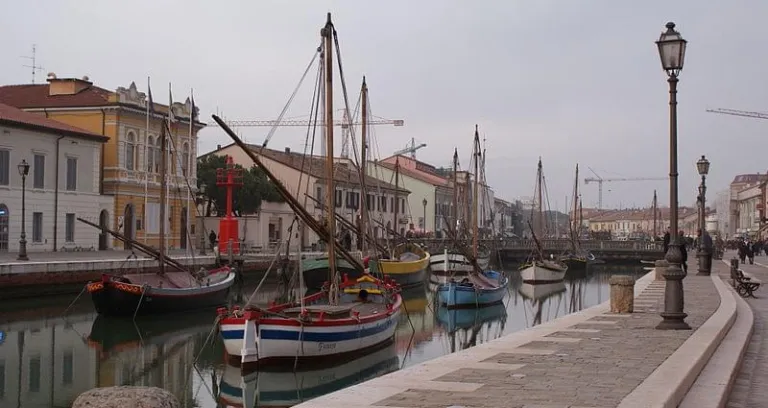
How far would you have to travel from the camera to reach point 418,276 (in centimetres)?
5581

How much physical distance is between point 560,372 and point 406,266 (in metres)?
41.8

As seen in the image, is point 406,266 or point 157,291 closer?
point 157,291

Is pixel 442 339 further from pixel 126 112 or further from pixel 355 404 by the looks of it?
pixel 126 112

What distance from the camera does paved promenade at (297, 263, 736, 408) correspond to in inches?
388

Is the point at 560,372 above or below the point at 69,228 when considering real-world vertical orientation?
below

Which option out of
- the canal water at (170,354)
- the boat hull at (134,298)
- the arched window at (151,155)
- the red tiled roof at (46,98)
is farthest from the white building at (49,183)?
the boat hull at (134,298)

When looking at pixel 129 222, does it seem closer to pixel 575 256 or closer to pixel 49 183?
pixel 49 183

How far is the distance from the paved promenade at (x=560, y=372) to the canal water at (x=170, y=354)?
6530 millimetres

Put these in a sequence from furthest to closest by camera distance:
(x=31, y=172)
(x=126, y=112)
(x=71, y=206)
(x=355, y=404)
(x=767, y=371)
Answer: (x=126, y=112)
(x=71, y=206)
(x=31, y=172)
(x=767, y=371)
(x=355, y=404)

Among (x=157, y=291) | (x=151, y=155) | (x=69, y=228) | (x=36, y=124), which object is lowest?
(x=157, y=291)

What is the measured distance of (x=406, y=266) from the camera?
53750mm

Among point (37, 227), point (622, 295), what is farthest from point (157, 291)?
point (37, 227)

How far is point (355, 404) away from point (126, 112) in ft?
181

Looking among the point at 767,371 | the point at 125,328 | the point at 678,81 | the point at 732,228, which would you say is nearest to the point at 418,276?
the point at 125,328
